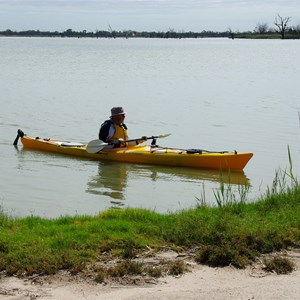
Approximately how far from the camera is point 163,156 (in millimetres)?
13500

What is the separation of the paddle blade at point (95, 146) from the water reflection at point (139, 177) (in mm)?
336

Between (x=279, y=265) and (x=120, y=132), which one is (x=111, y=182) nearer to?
(x=120, y=132)

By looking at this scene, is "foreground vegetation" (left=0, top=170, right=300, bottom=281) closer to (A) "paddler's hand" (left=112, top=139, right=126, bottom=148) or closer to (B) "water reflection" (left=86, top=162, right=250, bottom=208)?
(B) "water reflection" (left=86, top=162, right=250, bottom=208)

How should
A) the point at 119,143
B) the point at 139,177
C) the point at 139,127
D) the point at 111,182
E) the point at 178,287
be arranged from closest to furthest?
the point at 178,287, the point at 111,182, the point at 139,177, the point at 119,143, the point at 139,127

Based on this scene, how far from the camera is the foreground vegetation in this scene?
5.25 meters

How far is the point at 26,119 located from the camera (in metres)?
21.5

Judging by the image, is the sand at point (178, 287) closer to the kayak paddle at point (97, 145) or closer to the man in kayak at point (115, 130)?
the man in kayak at point (115, 130)

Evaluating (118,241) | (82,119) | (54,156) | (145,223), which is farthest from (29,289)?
(82,119)

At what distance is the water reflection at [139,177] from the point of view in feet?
38.3

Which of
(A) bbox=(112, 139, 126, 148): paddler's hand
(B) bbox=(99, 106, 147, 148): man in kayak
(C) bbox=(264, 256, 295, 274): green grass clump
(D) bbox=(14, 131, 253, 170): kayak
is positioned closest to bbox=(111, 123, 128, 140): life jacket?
(B) bbox=(99, 106, 147, 148): man in kayak

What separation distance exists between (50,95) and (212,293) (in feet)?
81.9

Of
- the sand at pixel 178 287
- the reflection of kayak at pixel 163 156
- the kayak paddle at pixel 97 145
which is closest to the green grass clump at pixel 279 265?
the sand at pixel 178 287

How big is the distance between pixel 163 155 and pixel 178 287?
28.4 feet

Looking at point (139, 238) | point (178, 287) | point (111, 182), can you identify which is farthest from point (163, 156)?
point (178, 287)
